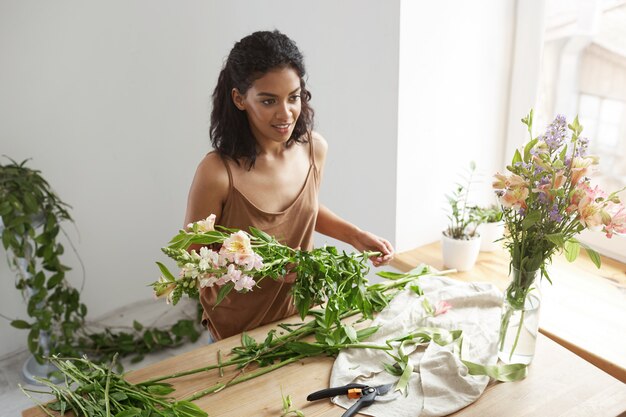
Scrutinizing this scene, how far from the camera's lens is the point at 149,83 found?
208 centimetres

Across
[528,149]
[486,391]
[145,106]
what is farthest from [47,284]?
[528,149]

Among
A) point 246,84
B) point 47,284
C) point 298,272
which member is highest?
point 246,84

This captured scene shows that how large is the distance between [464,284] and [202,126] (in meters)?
1.33

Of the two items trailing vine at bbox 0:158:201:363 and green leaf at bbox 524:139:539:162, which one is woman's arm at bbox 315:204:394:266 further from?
trailing vine at bbox 0:158:201:363

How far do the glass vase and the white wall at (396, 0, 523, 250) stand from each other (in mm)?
775

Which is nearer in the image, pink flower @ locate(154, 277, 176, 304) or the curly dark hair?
pink flower @ locate(154, 277, 176, 304)

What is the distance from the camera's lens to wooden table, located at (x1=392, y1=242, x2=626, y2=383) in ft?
4.08

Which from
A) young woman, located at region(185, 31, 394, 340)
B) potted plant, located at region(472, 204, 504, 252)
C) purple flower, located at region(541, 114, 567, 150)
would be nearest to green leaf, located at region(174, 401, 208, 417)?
young woman, located at region(185, 31, 394, 340)

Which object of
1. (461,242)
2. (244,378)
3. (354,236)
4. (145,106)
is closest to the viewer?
(244,378)

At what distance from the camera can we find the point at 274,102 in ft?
3.70

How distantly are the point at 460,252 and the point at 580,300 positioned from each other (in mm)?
324

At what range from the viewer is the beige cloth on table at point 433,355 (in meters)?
0.93

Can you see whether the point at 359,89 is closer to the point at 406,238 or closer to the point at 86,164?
the point at 406,238

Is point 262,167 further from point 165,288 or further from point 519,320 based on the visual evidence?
point 519,320
